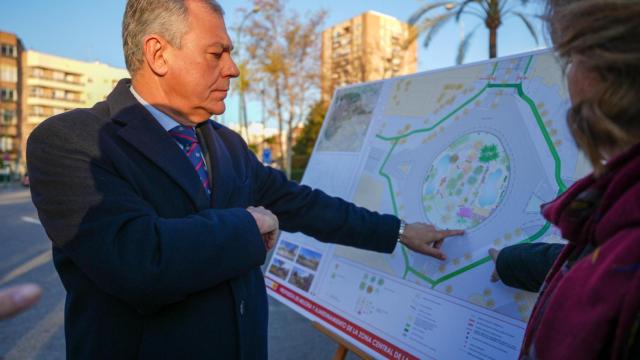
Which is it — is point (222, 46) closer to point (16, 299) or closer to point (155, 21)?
point (155, 21)

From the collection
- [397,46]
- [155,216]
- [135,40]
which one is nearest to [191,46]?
[135,40]

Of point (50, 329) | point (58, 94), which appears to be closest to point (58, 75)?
point (58, 94)

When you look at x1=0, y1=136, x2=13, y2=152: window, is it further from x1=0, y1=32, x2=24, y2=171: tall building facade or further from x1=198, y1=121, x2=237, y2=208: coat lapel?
x1=198, y1=121, x2=237, y2=208: coat lapel

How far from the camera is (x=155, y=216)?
123 cm

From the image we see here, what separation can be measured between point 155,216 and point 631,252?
1103 millimetres

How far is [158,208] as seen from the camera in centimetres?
133

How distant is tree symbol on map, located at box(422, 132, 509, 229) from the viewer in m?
1.72

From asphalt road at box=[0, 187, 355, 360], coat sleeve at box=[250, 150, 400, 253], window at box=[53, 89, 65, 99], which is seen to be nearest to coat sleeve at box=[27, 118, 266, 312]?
coat sleeve at box=[250, 150, 400, 253]

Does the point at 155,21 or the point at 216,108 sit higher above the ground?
the point at 155,21

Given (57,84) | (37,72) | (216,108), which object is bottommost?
(57,84)

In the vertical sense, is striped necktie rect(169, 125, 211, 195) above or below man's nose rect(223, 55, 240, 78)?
below

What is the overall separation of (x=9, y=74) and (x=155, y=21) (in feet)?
187

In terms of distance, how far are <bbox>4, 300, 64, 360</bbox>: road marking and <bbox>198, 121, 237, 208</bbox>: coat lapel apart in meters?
3.06

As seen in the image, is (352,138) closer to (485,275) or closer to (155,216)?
(485,275)
